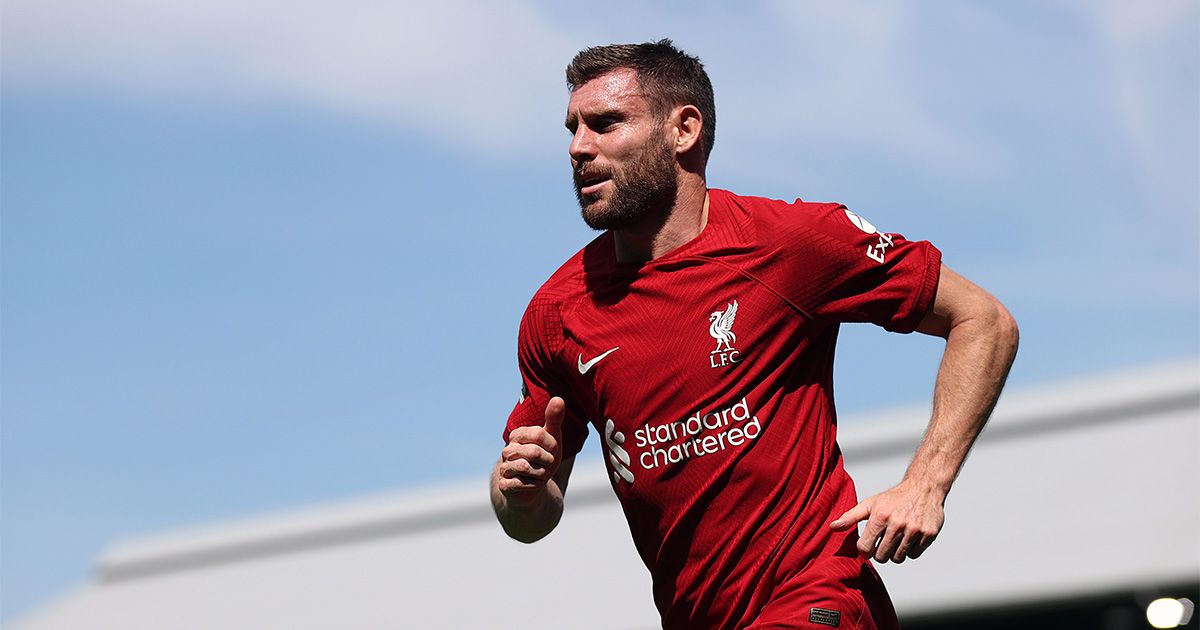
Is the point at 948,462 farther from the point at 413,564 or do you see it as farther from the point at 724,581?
the point at 413,564

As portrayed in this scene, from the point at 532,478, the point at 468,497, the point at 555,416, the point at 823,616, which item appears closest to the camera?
the point at 823,616

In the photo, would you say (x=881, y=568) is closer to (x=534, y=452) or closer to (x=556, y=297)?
(x=556, y=297)

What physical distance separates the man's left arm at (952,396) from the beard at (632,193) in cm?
96

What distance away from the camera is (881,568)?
14469mm

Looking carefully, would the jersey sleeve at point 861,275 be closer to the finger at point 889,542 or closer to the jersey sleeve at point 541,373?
the finger at point 889,542

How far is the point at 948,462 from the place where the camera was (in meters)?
4.52

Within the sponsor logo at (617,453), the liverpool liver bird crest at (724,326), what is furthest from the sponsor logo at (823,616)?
the liverpool liver bird crest at (724,326)

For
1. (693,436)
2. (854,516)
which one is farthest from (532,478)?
(854,516)

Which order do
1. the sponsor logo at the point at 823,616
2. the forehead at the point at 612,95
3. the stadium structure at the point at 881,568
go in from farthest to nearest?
the stadium structure at the point at 881,568 → the forehead at the point at 612,95 → the sponsor logo at the point at 823,616

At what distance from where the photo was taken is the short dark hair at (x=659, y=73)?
5000mm

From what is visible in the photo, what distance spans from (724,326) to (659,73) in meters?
0.93

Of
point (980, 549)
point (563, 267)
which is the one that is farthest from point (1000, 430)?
point (563, 267)

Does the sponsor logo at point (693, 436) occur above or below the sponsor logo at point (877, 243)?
below

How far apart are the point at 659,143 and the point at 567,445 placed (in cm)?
111
